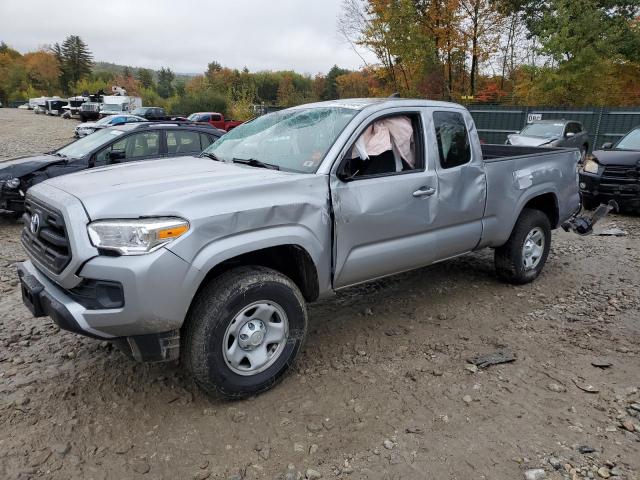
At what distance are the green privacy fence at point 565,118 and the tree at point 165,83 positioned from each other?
11183cm

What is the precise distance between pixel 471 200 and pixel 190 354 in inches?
109

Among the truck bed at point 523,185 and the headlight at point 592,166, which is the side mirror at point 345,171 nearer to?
the truck bed at point 523,185

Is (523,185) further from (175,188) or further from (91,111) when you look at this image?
(91,111)

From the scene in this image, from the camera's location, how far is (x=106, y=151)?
25.0ft

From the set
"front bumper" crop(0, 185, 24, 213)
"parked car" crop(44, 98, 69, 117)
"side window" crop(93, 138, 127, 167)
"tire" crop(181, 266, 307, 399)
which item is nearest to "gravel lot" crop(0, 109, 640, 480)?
"tire" crop(181, 266, 307, 399)

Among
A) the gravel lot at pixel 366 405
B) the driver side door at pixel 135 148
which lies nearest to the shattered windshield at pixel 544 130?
the gravel lot at pixel 366 405

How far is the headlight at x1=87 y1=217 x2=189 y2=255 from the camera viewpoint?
253 centimetres

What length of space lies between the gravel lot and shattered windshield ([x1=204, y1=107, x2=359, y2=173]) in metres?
1.51

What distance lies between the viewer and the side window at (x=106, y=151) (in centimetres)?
753

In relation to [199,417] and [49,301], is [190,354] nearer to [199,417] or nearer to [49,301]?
[199,417]

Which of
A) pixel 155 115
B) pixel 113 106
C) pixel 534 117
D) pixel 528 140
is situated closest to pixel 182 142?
pixel 528 140

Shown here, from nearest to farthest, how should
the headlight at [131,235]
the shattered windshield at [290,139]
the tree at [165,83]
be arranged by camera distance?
the headlight at [131,235] → the shattered windshield at [290,139] → the tree at [165,83]

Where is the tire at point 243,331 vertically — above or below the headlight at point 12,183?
below

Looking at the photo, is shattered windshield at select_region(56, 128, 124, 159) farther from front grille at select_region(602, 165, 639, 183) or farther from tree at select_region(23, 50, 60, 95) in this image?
tree at select_region(23, 50, 60, 95)
